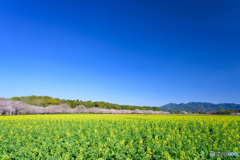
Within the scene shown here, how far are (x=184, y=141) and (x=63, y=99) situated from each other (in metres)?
125

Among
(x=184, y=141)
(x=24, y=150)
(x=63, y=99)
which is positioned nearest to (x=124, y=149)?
(x=184, y=141)

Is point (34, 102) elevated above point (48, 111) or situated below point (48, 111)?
above

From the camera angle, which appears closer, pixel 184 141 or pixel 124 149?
pixel 124 149

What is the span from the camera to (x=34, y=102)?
94250 millimetres

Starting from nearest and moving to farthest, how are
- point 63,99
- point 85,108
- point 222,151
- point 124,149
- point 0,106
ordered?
point 222,151 → point 124,149 → point 0,106 → point 85,108 → point 63,99

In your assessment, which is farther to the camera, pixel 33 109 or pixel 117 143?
pixel 33 109

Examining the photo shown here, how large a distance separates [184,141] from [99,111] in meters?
107

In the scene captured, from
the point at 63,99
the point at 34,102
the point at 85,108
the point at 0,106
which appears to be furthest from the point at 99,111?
the point at 0,106

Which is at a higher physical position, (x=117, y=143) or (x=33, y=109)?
(x=117, y=143)

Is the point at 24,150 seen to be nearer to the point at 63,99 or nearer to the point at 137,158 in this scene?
the point at 137,158

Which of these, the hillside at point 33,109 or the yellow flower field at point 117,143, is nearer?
the yellow flower field at point 117,143

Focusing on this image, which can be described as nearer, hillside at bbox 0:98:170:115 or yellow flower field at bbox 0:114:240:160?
yellow flower field at bbox 0:114:240:160

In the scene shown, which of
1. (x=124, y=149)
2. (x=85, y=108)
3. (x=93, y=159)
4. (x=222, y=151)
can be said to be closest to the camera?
(x=93, y=159)

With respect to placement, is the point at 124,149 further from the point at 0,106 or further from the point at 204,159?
the point at 0,106
